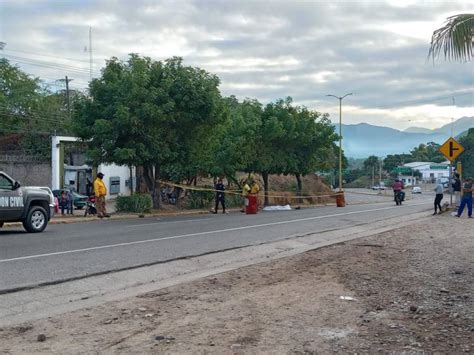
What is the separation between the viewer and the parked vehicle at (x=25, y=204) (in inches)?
592

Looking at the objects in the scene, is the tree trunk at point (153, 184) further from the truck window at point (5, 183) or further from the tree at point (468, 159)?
the tree at point (468, 159)

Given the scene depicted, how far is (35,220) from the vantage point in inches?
623

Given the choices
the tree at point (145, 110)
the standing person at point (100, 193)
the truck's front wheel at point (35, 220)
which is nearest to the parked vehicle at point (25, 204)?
the truck's front wheel at point (35, 220)

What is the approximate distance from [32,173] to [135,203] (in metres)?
16.8

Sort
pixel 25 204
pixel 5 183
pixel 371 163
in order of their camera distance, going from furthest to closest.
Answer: pixel 371 163, pixel 25 204, pixel 5 183

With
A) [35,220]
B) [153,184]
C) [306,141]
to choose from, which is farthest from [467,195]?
[306,141]

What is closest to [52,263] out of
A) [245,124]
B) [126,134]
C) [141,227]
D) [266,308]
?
[266,308]

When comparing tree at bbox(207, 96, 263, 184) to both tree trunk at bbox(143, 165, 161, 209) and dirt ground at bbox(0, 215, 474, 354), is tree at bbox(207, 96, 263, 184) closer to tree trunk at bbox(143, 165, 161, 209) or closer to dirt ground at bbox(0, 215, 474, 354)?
tree trunk at bbox(143, 165, 161, 209)

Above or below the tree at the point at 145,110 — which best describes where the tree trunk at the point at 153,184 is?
below

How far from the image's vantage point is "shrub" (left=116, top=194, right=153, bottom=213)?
2616 centimetres

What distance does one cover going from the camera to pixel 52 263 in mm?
10414

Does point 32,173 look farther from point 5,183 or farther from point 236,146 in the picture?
point 5,183

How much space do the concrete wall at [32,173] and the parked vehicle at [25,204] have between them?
2464cm

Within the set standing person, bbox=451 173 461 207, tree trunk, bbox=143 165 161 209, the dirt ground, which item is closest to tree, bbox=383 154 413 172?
standing person, bbox=451 173 461 207
